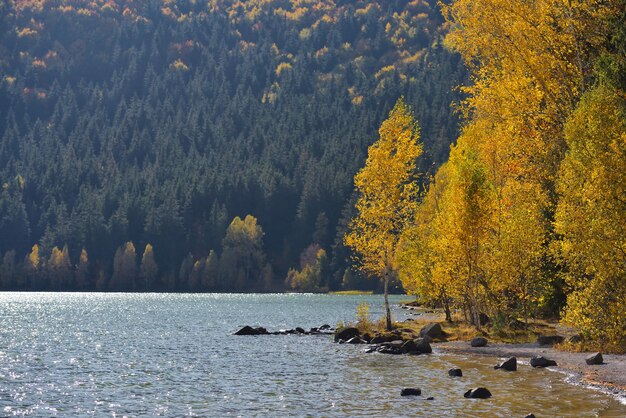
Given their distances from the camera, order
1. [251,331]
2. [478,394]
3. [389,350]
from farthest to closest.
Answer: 1. [251,331]
2. [389,350]
3. [478,394]

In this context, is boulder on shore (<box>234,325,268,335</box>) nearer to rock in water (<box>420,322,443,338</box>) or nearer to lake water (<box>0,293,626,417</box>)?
lake water (<box>0,293,626,417</box>)

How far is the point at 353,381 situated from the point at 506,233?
58.1 feet

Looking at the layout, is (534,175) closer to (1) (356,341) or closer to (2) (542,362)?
(2) (542,362)

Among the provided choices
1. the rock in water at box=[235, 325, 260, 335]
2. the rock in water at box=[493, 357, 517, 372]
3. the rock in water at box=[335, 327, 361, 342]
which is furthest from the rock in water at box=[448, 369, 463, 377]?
the rock in water at box=[235, 325, 260, 335]

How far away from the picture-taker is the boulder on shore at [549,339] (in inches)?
2075

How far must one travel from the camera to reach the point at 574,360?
44531 millimetres

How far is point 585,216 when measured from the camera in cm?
4144

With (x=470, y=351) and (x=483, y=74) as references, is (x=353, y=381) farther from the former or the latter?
(x=483, y=74)

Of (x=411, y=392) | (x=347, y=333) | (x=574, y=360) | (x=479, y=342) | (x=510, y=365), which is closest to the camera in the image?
(x=411, y=392)

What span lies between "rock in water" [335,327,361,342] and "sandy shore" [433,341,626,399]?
9.34 metres

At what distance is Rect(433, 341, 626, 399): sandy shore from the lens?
36.5 m

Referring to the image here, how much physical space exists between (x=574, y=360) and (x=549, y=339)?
29.4ft

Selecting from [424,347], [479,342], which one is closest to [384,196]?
[424,347]

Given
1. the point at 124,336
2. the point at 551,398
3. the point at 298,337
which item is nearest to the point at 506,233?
the point at 551,398
